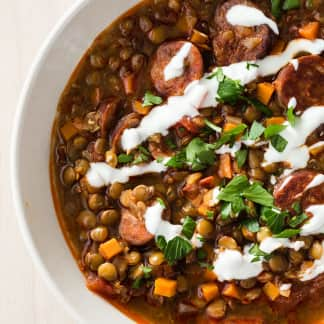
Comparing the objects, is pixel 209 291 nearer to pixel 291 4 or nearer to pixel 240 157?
pixel 240 157

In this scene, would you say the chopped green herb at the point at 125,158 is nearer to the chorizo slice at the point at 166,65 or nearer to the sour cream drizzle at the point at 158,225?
the sour cream drizzle at the point at 158,225

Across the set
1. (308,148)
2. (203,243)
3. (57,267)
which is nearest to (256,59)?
(308,148)

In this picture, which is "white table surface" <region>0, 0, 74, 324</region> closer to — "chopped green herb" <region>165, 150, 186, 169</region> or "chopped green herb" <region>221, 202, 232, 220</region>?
"chopped green herb" <region>165, 150, 186, 169</region>

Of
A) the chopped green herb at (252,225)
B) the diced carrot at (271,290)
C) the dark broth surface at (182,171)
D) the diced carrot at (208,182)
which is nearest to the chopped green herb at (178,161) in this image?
the dark broth surface at (182,171)

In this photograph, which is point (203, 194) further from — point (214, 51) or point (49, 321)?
point (49, 321)

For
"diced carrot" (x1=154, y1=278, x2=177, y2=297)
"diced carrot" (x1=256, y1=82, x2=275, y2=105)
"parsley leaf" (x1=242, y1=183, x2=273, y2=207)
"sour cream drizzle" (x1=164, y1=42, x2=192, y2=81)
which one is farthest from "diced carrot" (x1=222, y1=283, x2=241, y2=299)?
"sour cream drizzle" (x1=164, y1=42, x2=192, y2=81)

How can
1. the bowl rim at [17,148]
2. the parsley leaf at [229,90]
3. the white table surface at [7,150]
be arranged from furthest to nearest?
the white table surface at [7,150] < the parsley leaf at [229,90] < the bowl rim at [17,148]
